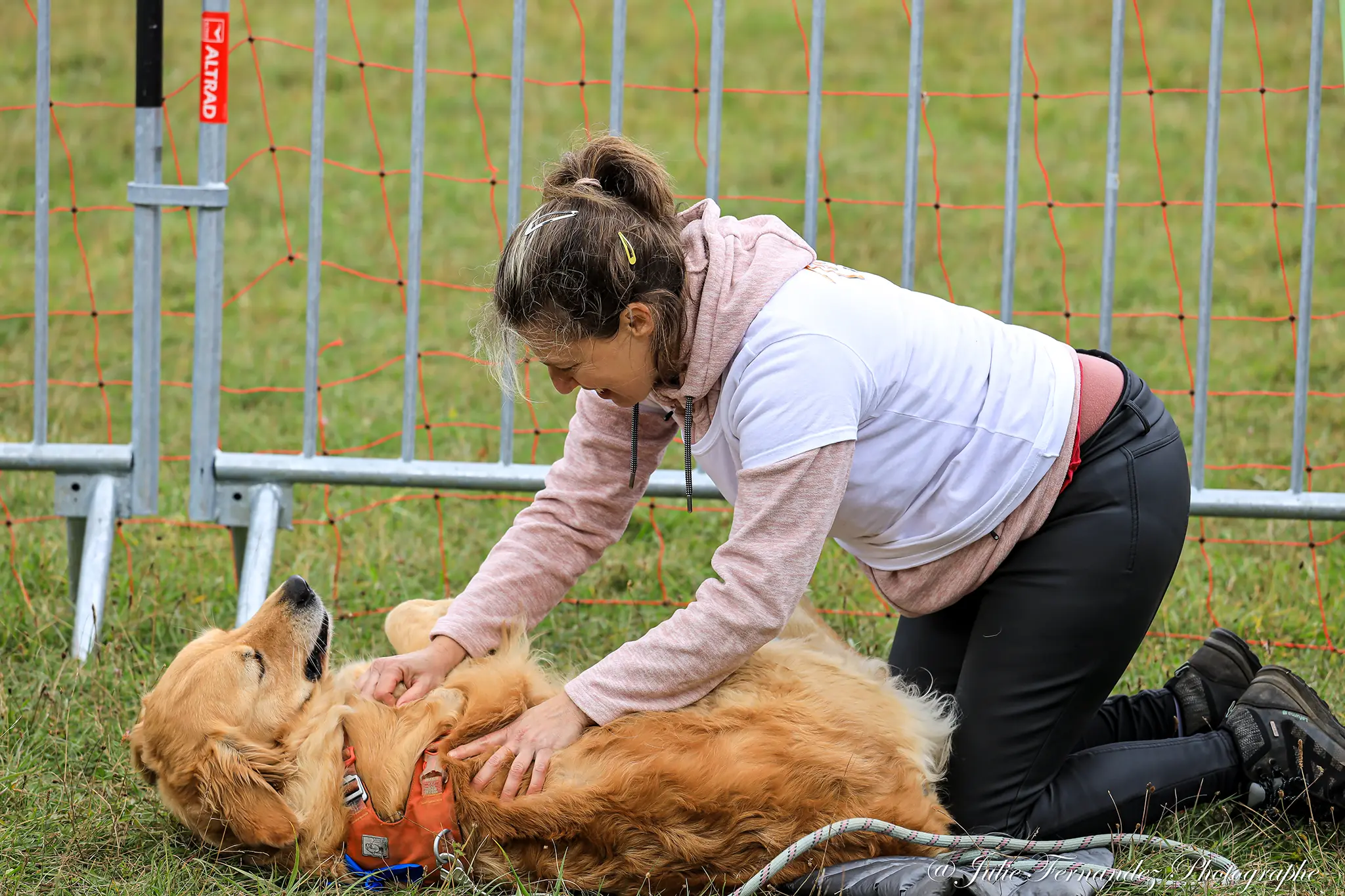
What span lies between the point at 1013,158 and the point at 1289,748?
5.90ft

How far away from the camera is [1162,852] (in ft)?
9.05

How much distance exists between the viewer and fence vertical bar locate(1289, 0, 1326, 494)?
148 inches

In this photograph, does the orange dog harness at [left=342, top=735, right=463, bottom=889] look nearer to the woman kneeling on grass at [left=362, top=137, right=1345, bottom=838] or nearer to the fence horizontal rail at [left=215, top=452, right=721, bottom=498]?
the woman kneeling on grass at [left=362, top=137, right=1345, bottom=838]

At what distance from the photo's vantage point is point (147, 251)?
3.81 metres

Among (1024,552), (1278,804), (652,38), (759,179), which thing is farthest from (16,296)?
(1278,804)

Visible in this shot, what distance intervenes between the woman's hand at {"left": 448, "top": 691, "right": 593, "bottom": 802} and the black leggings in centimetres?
88

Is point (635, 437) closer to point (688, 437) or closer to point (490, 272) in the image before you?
point (688, 437)

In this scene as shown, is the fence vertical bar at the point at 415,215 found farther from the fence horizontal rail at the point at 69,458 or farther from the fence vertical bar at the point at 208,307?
the fence horizontal rail at the point at 69,458

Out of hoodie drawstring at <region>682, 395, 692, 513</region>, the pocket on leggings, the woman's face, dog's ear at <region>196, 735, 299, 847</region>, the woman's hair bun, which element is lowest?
dog's ear at <region>196, 735, 299, 847</region>

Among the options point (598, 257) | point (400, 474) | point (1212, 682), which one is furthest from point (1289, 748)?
point (400, 474)

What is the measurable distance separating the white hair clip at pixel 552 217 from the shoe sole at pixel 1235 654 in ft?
6.51

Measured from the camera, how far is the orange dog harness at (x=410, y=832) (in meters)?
2.56

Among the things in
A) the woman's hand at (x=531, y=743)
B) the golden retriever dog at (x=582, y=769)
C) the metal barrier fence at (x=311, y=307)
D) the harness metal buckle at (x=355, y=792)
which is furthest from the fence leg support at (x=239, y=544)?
the woman's hand at (x=531, y=743)
